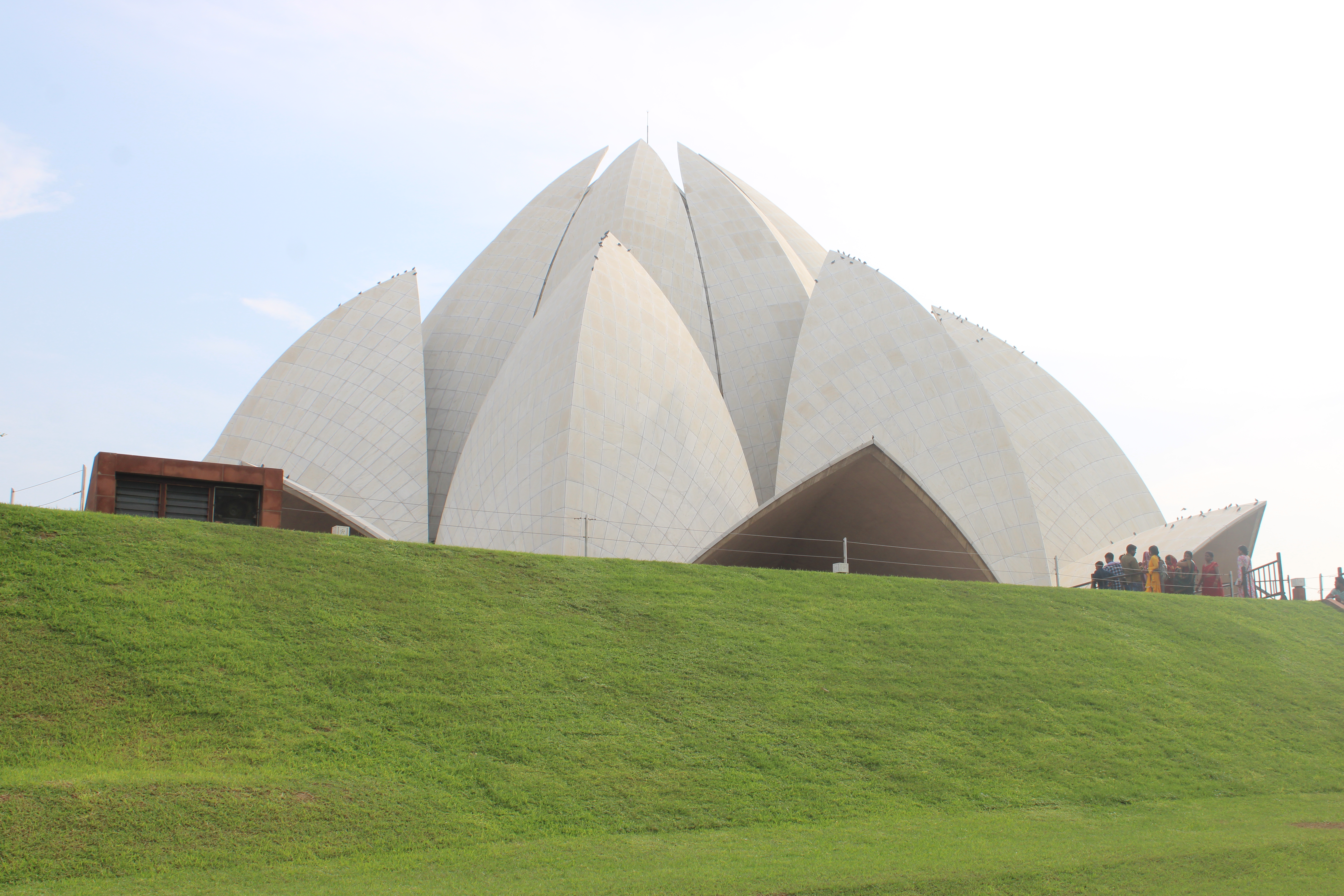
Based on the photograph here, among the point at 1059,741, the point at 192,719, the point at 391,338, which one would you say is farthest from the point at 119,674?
the point at 391,338

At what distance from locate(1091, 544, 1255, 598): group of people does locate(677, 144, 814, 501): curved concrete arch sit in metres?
8.14

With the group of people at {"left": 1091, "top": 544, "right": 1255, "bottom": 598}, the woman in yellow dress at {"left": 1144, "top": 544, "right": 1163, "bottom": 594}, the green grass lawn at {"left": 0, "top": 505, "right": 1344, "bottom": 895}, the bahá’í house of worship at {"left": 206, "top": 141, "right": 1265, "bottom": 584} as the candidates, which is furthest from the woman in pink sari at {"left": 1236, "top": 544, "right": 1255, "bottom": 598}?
the green grass lawn at {"left": 0, "top": 505, "right": 1344, "bottom": 895}

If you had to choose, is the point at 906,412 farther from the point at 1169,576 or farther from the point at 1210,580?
the point at 1210,580

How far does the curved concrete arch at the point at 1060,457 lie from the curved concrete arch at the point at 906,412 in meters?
1.83

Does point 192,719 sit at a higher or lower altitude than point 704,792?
higher

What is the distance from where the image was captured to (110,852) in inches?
269

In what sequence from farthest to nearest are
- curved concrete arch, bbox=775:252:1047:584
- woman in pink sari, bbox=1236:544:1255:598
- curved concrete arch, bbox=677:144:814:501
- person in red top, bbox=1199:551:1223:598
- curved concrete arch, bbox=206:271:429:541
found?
1. curved concrete arch, bbox=677:144:814:501
2. curved concrete arch, bbox=206:271:429:541
3. curved concrete arch, bbox=775:252:1047:584
4. person in red top, bbox=1199:551:1223:598
5. woman in pink sari, bbox=1236:544:1255:598

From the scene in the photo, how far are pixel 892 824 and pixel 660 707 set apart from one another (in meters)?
2.51

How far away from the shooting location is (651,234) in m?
28.1

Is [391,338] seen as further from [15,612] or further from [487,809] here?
[487,809]

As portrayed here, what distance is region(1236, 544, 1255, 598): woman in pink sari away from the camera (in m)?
20.1

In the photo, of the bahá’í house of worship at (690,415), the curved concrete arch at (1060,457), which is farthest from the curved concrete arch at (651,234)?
the curved concrete arch at (1060,457)

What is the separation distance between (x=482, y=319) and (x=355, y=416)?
497 cm

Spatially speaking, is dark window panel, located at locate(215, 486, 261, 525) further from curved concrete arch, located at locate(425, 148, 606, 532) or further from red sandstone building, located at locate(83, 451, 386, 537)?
curved concrete arch, located at locate(425, 148, 606, 532)
